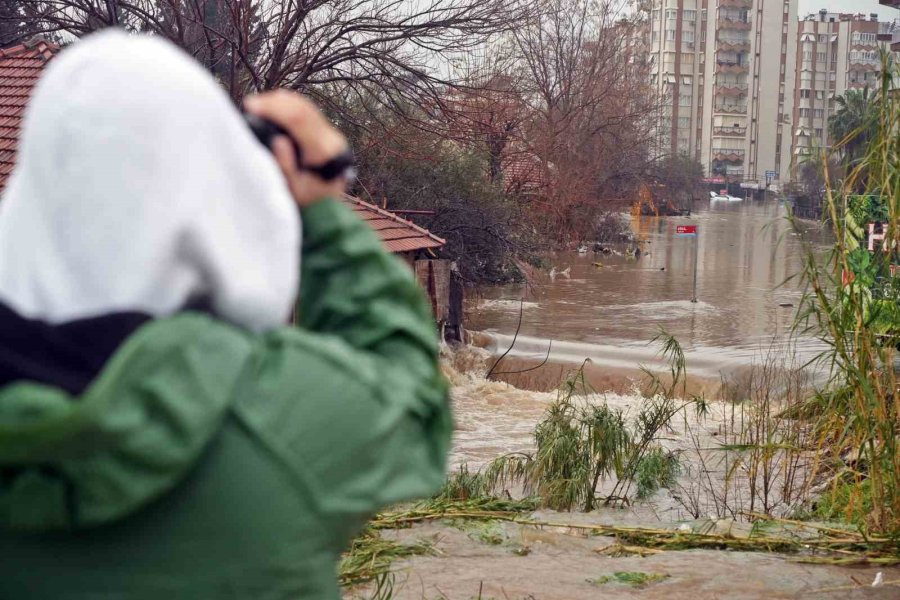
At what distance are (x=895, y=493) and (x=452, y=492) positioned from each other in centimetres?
350

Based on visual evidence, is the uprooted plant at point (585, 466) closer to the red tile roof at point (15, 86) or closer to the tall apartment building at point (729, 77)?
the red tile roof at point (15, 86)

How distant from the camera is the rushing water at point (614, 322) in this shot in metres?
17.0

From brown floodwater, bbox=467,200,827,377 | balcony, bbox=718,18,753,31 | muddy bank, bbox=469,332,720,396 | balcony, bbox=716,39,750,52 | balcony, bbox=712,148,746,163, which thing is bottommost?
muddy bank, bbox=469,332,720,396

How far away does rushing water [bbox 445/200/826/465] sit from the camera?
17.0m

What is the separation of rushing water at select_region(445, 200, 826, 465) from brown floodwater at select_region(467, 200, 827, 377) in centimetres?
3

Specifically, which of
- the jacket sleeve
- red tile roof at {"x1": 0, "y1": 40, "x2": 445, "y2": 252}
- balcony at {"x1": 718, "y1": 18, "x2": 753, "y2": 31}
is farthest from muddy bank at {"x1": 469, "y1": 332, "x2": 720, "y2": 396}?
balcony at {"x1": 718, "y1": 18, "x2": 753, "y2": 31}

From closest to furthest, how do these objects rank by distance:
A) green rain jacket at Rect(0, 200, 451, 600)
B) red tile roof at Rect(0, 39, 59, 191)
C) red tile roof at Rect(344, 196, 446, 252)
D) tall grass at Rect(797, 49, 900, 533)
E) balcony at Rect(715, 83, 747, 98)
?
green rain jacket at Rect(0, 200, 451, 600) → tall grass at Rect(797, 49, 900, 533) → red tile roof at Rect(0, 39, 59, 191) → red tile roof at Rect(344, 196, 446, 252) → balcony at Rect(715, 83, 747, 98)

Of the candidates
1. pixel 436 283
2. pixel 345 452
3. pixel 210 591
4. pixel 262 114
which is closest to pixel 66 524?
pixel 210 591

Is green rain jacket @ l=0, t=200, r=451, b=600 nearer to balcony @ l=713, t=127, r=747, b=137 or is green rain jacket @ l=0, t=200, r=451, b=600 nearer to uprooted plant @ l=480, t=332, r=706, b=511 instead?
uprooted plant @ l=480, t=332, r=706, b=511

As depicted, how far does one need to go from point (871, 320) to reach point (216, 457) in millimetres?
5014

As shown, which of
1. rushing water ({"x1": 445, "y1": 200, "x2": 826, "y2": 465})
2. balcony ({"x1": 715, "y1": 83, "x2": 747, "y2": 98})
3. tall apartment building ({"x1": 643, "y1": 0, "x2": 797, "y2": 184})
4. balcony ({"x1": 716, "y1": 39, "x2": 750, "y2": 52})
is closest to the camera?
rushing water ({"x1": 445, "y1": 200, "x2": 826, "y2": 465})

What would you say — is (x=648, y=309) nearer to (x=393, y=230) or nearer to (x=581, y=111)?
(x=393, y=230)

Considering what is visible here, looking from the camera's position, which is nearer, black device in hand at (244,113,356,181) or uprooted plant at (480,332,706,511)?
black device in hand at (244,113,356,181)

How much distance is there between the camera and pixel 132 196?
111cm
